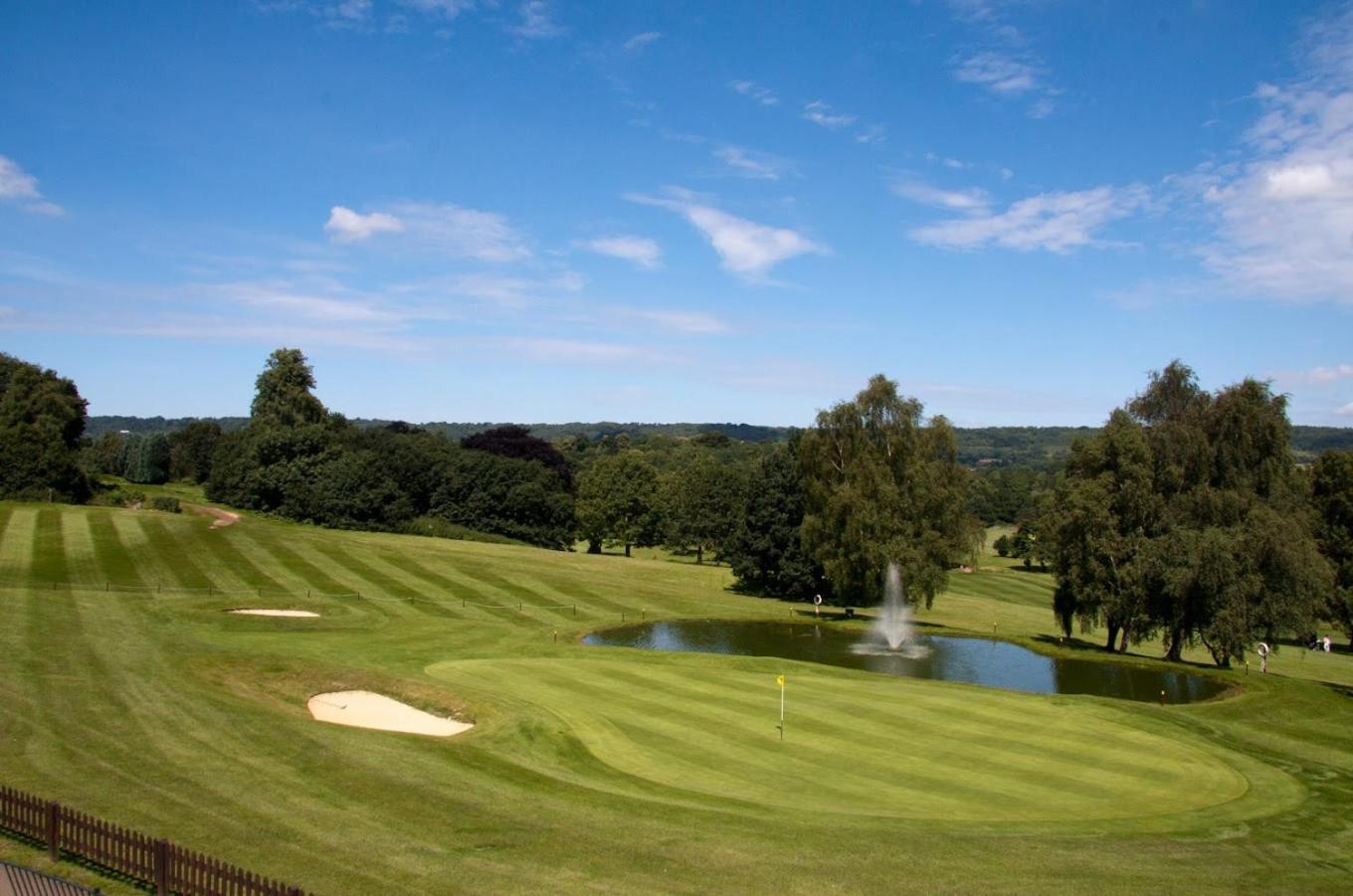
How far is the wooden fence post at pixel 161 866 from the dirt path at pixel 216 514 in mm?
67469

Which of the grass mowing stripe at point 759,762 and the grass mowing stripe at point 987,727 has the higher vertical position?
the grass mowing stripe at point 987,727

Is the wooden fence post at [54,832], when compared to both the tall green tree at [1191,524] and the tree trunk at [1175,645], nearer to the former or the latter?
the tall green tree at [1191,524]

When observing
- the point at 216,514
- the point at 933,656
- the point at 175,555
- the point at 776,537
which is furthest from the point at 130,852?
the point at 216,514

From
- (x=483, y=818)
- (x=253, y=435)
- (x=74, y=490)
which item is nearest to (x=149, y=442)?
(x=253, y=435)

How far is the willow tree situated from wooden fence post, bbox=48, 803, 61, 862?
5044 centimetres

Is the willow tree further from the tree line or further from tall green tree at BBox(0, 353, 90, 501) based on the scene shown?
tall green tree at BBox(0, 353, 90, 501)

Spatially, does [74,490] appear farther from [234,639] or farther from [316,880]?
[316,880]

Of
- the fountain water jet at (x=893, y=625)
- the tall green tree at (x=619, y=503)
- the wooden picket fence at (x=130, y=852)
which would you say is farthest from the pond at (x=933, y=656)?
the tall green tree at (x=619, y=503)

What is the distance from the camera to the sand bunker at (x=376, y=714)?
29500mm

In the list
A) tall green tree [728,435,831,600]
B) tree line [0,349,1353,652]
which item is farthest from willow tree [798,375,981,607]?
tall green tree [728,435,831,600]

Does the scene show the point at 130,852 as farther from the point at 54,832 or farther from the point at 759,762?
the point at 759,762

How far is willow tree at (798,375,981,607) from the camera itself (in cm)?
6153

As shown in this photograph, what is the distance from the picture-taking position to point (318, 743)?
24.6 meters

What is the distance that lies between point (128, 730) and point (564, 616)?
115ft
